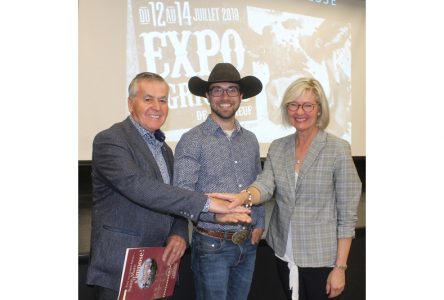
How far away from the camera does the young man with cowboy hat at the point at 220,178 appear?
6.24 feet

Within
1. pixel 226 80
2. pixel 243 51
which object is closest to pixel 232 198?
pixel 226 80

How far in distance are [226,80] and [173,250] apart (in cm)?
73

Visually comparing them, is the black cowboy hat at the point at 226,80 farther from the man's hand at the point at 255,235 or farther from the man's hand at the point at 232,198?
the man's hand at the point at 255,235

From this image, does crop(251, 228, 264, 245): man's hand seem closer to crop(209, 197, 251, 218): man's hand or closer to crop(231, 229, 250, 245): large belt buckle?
crop(231, 229, 250, 245): large belt buckle

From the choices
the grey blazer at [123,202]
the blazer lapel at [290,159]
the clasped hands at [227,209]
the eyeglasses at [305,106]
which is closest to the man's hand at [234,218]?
the clasped hands at [227,209]

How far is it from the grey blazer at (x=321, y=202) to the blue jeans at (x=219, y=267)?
0.68 feet

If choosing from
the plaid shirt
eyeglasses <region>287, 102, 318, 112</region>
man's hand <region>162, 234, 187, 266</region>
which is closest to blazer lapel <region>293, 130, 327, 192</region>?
eyeglasses <region>287, 102, 318, 112</region>

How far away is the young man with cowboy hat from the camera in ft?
6.24

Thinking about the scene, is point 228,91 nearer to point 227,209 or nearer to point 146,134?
point 146,134

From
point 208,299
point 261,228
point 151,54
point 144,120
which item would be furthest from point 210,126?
point 151,54

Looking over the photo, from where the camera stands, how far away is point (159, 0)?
4.60m

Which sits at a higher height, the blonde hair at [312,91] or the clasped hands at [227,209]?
the blonde hair at [312,91]
